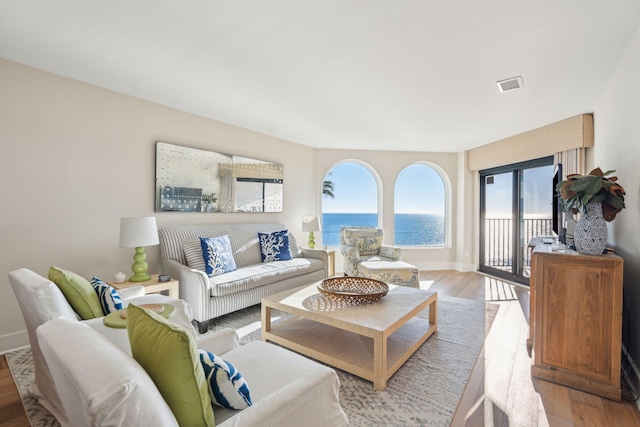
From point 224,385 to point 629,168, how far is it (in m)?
3.02

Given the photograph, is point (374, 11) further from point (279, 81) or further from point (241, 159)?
point (241, 159)

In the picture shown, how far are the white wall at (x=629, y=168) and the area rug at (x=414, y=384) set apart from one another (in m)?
1.06

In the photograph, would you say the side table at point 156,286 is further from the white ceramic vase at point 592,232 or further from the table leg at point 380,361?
the white ceramic vase at point 592,232

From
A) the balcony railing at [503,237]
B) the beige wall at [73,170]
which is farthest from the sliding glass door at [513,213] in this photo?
the beige wall at [73,170]

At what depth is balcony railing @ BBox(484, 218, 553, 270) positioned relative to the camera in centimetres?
455

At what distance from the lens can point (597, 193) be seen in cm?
196

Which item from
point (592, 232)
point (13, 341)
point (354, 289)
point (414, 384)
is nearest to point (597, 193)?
point (592, 232)

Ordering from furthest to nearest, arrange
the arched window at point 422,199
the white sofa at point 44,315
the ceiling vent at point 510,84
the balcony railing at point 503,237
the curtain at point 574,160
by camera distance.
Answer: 1. the arched window at point 422,199
2. the balcony railing at point 503,237
3. the curtain at point 574,160
4. the ceiling vent at point 510,84
5. the white sofa at point 44,315

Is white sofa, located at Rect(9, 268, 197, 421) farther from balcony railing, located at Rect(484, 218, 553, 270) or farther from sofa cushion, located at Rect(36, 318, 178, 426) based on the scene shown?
balcony railing, located at Rect(484, 218, 553, 270)

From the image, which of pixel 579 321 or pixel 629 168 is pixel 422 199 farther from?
pixel 579 321

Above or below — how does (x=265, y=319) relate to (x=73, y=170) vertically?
below

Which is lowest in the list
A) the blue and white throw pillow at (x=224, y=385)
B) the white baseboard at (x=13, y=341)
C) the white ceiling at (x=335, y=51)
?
the white baseboard at (x=13, y=341)

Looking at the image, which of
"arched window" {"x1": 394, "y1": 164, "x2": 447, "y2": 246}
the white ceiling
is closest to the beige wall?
the white ceiling

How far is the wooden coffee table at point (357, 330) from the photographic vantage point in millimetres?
1988
